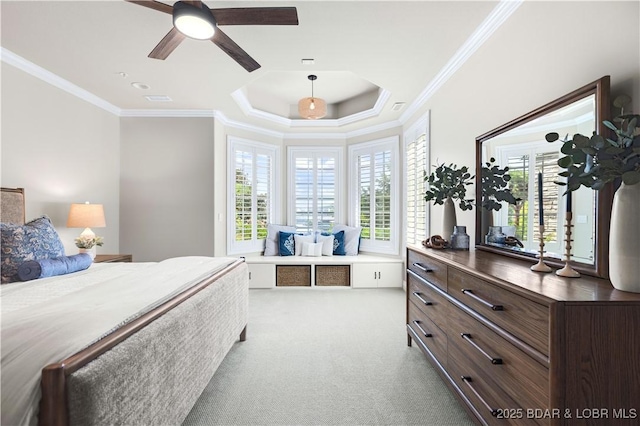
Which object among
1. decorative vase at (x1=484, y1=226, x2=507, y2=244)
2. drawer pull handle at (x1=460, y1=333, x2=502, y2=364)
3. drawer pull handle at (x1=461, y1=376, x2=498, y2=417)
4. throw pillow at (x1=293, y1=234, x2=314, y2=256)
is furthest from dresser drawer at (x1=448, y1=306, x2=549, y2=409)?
throw pillow at (x1=293, y1=234, x2=314, y2=256)

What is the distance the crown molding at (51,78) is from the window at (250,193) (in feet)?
5.72

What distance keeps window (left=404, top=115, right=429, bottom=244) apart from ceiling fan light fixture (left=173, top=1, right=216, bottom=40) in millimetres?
2685

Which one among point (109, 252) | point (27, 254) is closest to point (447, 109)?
point (27, 254)

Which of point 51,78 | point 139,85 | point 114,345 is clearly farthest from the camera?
point 139,85

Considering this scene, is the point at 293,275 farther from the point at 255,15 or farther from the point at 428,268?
the point at 255,15

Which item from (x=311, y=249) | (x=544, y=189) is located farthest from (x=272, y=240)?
(x=544, y=189)

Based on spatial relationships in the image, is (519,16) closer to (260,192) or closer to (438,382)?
(438,382)

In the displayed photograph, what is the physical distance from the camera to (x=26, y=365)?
3.00 feet

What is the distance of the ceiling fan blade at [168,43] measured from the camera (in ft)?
6.99

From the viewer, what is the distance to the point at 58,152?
A: 3.48 metres

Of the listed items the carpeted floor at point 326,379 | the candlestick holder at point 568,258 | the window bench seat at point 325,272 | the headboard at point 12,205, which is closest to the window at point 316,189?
the window bench seat at point 325,272

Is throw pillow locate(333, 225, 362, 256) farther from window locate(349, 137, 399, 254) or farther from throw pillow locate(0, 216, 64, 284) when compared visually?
throw pillow locate(0, 216, 64, 284)

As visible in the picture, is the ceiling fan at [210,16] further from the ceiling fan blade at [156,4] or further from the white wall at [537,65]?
the white wall at [537,65]

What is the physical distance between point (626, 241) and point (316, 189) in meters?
4.67
